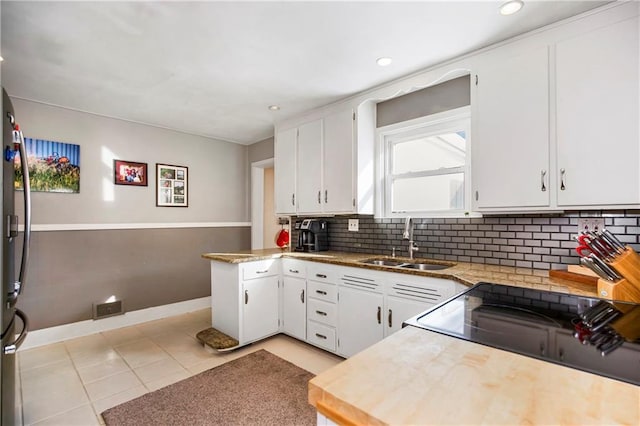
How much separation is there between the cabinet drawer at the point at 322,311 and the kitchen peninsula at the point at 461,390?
191cm

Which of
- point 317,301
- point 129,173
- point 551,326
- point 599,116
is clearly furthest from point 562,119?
point 129,173

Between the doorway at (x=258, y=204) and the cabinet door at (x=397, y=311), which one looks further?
the doorway at (x=258, y=204)

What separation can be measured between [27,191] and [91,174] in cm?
203

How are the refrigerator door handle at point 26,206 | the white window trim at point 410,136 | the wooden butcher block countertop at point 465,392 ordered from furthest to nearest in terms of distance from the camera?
the white window trim at point 410,136 → the refrigerator door handle at point 26,206 → the wooden butcher block countertop at point 465,392

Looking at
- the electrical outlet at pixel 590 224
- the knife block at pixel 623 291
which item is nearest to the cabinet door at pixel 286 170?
the electrical outlet at pixel 590 224

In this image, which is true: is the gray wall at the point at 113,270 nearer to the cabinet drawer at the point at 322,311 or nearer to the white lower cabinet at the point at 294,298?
the white lower cabinet at the point at 294,298

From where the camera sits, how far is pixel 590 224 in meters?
1.94

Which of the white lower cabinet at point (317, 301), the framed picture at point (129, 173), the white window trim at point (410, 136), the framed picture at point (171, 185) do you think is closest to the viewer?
the white lower cabinet at point (317, 301)

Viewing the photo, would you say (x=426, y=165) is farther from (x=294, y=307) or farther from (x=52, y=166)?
(x=52, y=166)

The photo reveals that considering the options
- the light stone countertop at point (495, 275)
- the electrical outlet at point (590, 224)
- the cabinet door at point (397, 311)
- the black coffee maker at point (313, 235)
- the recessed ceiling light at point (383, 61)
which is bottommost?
the cabinet door at point (397, 311)

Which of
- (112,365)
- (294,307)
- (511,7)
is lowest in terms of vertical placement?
(112,365)

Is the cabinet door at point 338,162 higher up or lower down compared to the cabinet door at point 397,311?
higher up

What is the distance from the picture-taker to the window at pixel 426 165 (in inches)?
102

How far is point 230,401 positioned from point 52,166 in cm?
294
